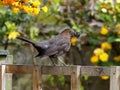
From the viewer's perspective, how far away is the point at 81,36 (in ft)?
20.3

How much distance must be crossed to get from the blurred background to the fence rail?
2300 mm

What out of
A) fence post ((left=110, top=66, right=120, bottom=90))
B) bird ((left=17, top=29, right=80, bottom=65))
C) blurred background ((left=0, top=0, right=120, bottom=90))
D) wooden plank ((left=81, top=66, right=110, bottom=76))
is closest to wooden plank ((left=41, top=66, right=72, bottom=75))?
wooden plank ((left=81, top=66, right=110, bottom=76))

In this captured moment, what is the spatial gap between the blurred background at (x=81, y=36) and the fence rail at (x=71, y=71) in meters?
2.30

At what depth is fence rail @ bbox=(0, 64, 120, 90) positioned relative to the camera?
10.1 ft

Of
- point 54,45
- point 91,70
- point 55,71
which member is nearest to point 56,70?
point 55,71

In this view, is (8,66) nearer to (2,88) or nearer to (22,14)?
(2,88)

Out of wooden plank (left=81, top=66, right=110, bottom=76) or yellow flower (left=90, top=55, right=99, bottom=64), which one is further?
yellow flower (left=90, top=55, right=99, bottom=64)

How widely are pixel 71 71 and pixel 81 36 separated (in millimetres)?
2983

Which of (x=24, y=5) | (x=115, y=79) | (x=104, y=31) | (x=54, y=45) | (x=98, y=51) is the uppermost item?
(x=104, y=31)

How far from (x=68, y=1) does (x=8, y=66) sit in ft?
9.16

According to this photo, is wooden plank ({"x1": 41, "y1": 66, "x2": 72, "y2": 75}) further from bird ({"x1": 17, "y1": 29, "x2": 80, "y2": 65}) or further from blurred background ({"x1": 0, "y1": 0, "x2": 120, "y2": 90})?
blurred background ({"x1": 0, "y1": 0, "x2": 120, "y2": 90})

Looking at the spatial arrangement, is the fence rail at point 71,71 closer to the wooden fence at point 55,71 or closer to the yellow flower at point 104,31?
the wooden fence at point 55,71

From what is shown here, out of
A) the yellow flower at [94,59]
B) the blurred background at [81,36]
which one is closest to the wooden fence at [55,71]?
the blurred background at [81,36]

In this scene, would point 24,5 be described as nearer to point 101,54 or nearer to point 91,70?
point 91,70
